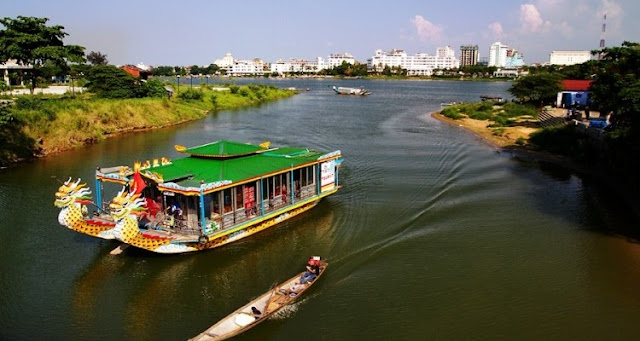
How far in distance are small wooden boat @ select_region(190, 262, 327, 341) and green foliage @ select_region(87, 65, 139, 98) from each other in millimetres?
42039

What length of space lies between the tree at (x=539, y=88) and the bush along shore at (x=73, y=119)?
37.8m

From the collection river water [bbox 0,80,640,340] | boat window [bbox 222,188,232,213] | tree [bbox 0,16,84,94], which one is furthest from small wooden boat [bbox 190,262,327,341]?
tree [bbox 0,16,84,94]

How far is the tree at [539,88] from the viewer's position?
5556cm

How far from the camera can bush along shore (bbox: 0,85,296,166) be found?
110 feet

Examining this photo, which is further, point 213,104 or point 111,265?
point 213,104

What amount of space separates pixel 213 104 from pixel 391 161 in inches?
1661

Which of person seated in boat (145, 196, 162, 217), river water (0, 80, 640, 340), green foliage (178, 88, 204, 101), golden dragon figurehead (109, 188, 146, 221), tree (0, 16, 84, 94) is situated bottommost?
river water (0, 80, 640, 340)

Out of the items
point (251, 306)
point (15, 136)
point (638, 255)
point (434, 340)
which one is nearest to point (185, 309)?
point (251, 306)

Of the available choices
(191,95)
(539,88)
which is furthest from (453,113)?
(191,95)

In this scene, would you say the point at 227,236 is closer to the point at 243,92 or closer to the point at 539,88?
the point at 539,88

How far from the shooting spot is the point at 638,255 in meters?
18.7

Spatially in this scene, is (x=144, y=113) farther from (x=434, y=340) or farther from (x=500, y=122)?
(x=434, y=340)

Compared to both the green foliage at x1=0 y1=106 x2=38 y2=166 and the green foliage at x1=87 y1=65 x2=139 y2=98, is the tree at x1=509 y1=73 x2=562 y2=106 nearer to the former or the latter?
the green foliage at x1=87 y1=65 x2=139 y2=98

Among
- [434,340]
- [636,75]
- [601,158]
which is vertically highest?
[636,75]
